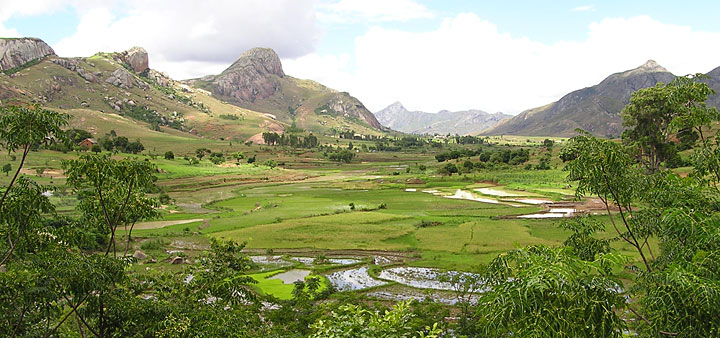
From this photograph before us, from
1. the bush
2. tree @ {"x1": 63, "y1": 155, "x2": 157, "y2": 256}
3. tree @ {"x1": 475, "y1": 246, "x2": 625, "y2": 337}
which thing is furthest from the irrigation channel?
tree @ {"x1": 475, "y1": 246, "x2": 625, "y2": 337}

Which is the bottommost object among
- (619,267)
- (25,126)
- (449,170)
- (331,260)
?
(331,260)

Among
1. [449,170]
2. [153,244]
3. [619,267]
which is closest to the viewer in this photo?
[619,267]

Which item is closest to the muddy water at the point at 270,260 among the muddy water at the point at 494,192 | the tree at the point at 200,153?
the muddy water at the point at 494,192

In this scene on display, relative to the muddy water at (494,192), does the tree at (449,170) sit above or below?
above

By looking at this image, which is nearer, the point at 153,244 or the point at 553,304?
the point at 553,304

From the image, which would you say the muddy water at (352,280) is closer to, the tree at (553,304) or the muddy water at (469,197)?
the tree at (553,304)

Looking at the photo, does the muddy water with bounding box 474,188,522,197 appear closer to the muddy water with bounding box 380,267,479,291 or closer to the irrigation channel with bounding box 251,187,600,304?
the irrigation channel with bounding box 251,187,600,304

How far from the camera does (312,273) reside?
35500 mm

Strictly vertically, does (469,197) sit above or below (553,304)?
below

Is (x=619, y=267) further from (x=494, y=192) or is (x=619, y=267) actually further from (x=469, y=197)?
(x=494, y=192)

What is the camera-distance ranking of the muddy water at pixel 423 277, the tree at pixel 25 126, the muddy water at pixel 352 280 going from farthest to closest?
the muddy water at pixel 352 280 < the muddy water at pixel 423 277 < the tree at pixel 25 126

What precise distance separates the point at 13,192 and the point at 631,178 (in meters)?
18.1

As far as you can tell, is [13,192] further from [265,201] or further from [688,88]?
[265,201]

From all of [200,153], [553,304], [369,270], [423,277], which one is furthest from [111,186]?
[200,153]
